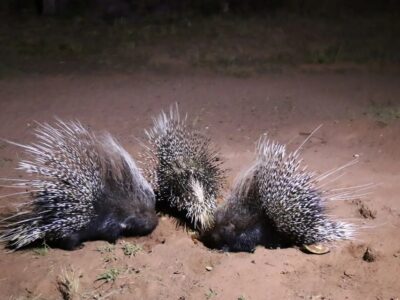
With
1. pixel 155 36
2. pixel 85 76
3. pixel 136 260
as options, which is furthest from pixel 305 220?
pixel 155 36

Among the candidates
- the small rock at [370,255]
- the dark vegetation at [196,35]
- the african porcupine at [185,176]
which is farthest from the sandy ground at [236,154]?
the dark vegetation at [196,35]

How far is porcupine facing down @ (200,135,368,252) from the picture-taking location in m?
2.86

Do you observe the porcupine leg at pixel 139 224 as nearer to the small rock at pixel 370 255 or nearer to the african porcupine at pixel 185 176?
the african porcupine at pixel 185 176

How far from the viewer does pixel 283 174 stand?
288 centimetres

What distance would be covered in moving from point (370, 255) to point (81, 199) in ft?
5.30

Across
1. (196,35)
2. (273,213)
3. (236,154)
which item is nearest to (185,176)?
(273,213)

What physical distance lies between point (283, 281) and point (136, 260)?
803 millimetres

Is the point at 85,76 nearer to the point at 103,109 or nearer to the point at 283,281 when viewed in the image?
the point at 103,109

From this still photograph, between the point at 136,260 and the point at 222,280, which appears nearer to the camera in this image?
the point at 222,280

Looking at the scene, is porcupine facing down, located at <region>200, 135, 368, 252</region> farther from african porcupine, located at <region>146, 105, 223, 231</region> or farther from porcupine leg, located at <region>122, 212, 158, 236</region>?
porcupine leg, located at <region>122, 212, 158, 236</region>

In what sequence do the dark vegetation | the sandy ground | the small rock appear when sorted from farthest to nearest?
1. the dark vegetation
2. the small rock
3. the sandy ground

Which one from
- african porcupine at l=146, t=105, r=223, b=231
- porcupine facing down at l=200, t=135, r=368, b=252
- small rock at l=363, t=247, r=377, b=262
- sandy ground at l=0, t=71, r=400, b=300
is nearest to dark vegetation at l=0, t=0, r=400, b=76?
sandy ground at l=0, t=71, r=400, b=300

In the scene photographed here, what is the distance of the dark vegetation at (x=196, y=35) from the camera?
6.55 m

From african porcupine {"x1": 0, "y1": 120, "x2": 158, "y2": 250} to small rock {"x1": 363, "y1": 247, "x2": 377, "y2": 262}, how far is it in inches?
49.0
